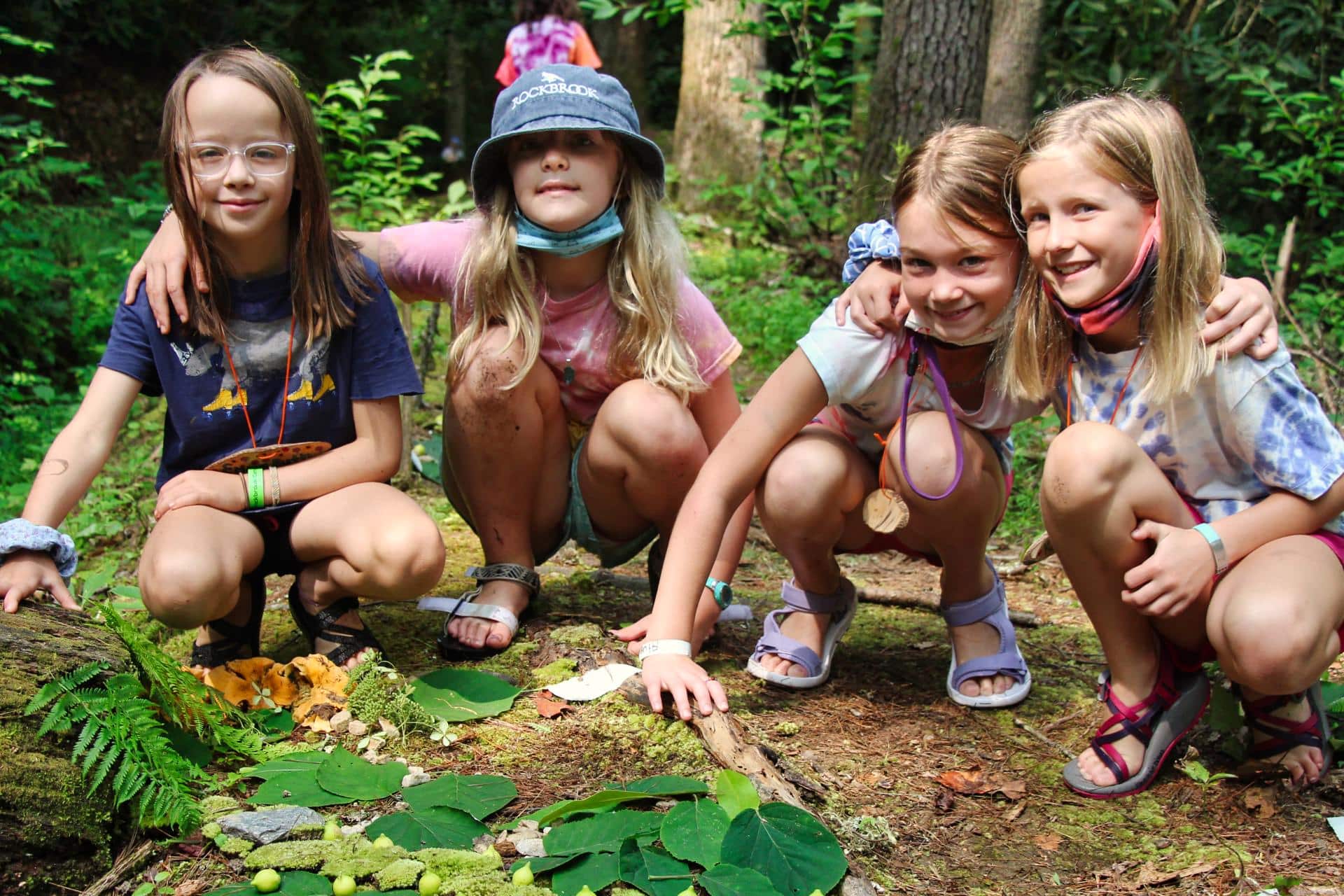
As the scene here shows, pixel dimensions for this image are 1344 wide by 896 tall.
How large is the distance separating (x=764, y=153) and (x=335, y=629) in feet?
22.6

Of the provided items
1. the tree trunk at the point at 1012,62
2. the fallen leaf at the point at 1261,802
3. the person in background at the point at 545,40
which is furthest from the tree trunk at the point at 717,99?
the fallen leaf at the point at 1261,802

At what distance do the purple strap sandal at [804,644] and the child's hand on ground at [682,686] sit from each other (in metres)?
0.54

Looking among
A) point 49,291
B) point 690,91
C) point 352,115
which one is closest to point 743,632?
point 352,115

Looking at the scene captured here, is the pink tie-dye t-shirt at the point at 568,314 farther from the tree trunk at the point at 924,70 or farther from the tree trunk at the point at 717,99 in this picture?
the tree trunk at the point at 717,99

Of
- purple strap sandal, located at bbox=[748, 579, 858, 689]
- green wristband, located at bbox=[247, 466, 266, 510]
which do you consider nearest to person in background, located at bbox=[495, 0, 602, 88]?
green wristband, located at bbox=[247, 466, 266, 510]

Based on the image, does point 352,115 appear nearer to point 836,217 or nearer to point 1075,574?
point 836,217

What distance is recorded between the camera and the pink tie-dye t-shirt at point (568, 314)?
290 cm

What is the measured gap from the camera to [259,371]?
2.58 meters

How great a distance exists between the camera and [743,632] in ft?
10.2

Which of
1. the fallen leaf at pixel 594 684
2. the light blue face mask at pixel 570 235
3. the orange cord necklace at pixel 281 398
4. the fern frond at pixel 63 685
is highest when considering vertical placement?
the light blue face mask at pixel 570 235

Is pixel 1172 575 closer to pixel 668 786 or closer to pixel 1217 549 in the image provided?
pixel 1217 549

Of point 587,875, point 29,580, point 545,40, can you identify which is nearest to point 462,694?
point 587,875

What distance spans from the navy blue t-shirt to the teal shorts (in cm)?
54

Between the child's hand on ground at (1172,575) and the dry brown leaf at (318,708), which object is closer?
the child's hand on ground at (1172,575)
